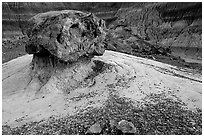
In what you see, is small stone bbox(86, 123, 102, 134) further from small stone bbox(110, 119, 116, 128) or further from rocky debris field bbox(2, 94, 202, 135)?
small stone bbox(110, 119, 116, 128)

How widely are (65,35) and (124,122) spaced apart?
429 cm

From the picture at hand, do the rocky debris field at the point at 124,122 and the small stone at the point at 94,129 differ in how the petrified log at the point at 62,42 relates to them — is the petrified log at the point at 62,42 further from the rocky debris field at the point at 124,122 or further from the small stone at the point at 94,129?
the small stone at the point at 94,129

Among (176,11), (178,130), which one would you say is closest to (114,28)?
(176,11)

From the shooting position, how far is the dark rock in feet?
30.7

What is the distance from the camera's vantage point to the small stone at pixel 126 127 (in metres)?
6.51

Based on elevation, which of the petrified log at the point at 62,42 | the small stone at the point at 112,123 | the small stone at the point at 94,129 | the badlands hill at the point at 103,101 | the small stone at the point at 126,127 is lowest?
the badlands hill at the point at 103,101

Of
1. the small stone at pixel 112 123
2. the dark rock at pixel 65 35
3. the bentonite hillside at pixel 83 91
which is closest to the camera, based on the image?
the small stone at pixel 112 123

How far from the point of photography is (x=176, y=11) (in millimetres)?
27547

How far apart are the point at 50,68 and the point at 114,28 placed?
19.3 m

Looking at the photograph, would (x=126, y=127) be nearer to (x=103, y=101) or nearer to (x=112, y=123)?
(x=112, y=123)

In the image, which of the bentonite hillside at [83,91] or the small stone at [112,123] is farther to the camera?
the bentonite hillside at [83,91]

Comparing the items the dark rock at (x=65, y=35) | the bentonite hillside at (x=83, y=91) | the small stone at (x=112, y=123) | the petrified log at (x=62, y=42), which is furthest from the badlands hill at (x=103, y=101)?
the dark rock at (x=65, y=35)

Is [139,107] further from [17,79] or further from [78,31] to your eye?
[17,79]

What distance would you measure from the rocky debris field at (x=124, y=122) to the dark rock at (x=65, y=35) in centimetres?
275
